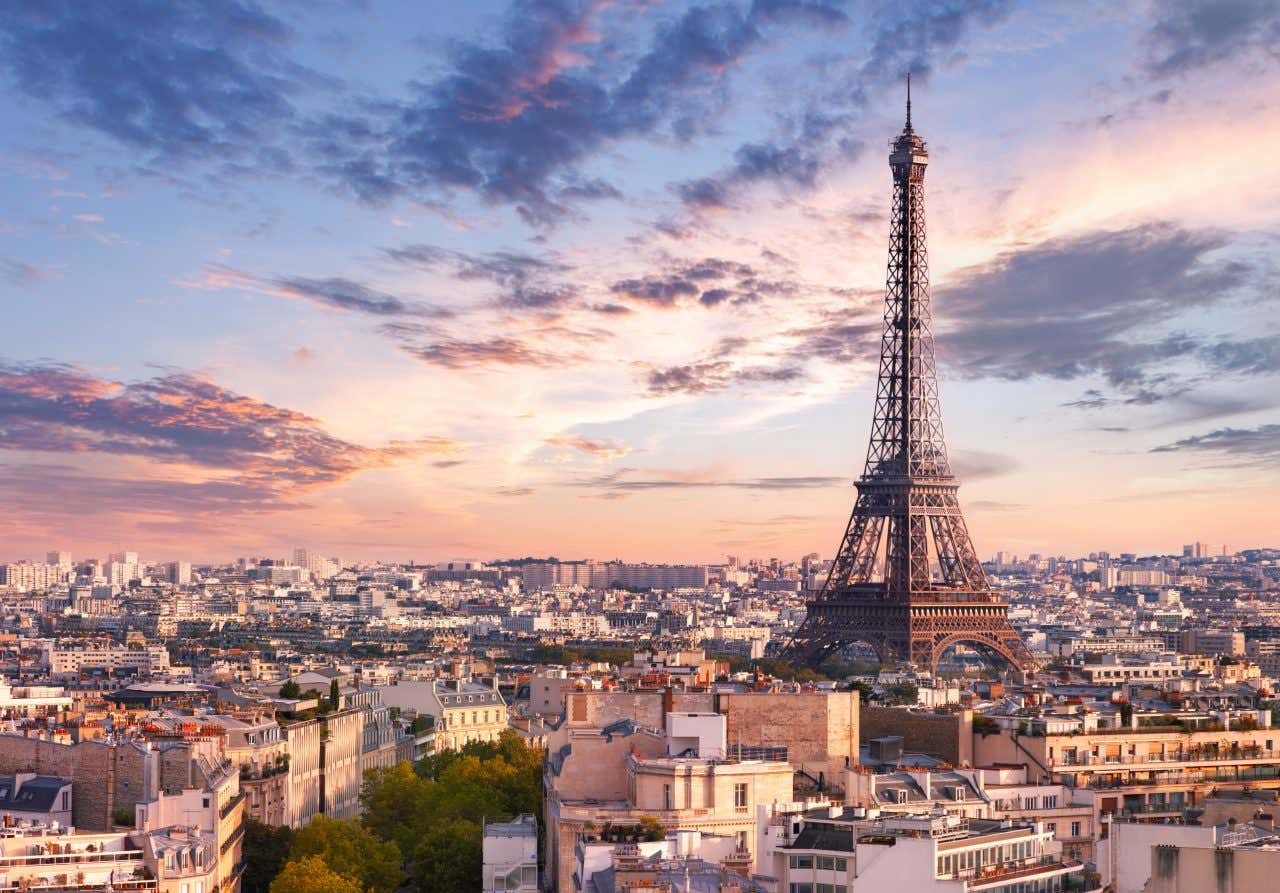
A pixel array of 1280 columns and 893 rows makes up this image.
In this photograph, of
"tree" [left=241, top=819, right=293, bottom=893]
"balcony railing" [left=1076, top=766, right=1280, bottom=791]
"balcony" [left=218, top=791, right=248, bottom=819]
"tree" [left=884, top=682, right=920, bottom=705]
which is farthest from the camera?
"tree" [left=884, top=682, right=920, bottom=705]

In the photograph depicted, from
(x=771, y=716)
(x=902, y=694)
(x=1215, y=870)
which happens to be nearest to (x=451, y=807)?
(x=771, y=716)

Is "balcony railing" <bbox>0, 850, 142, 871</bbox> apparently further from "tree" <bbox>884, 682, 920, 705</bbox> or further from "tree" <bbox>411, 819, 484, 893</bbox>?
"tree" <bbox>884, 682, 920, 705</bbox>

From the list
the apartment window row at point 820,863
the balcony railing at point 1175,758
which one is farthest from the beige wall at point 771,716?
the apartment window row at point 820,863

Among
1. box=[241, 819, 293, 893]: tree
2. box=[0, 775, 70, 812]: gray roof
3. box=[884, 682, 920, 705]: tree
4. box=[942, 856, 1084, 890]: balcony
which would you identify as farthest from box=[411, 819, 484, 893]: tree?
box=[884, 682, 920, 705]: tree

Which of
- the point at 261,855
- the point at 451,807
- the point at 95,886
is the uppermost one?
the point at 451,807

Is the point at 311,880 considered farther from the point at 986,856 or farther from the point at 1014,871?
the point at 1014,871

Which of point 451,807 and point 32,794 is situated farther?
point 451,807

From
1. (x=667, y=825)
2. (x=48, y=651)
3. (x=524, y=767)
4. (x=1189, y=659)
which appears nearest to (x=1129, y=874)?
(x=667, y=825)
